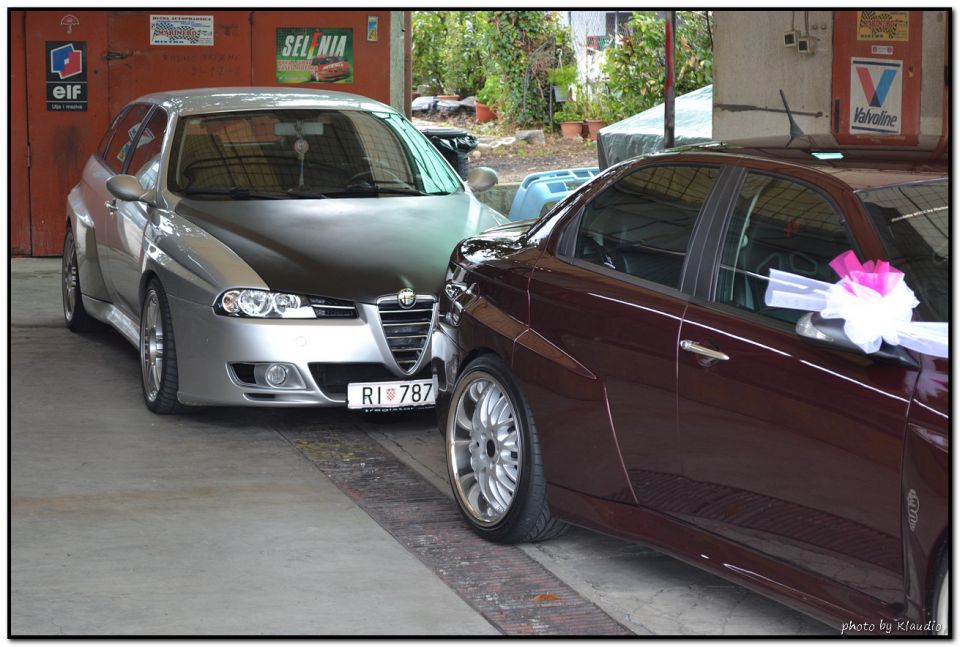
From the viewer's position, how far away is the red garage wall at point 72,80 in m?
11.8

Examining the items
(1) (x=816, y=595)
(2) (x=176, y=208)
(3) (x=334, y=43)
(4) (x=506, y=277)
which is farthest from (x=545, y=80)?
(1) (x=816, y=595)

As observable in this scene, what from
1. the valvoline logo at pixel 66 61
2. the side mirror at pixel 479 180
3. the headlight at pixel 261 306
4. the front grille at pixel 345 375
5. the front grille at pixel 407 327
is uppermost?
the valvoline logo at pixel 66 61

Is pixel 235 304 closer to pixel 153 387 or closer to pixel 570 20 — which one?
pixel 153 387

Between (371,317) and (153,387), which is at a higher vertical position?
(371,317)

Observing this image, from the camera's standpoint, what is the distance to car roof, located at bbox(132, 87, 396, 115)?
7719 millimetres

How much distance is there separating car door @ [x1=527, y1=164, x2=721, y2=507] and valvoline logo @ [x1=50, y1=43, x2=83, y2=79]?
8.19 m

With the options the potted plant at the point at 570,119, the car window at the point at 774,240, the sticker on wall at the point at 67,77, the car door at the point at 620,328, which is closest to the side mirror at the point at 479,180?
the car door at the point at 620,328

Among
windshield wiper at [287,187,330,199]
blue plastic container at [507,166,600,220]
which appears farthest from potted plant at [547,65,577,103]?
windshield wiper at [287,187,330,199]

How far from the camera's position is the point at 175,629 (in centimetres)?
421

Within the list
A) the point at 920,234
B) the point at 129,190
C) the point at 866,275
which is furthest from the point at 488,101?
the point at 866,275

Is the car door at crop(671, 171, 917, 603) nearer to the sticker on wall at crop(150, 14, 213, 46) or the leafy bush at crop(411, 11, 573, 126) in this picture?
the sticker on wall at crop(150, 14, 213, 46)

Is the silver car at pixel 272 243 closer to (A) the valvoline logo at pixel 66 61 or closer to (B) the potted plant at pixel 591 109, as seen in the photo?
(A) the valvoline logo at pixel 66 61

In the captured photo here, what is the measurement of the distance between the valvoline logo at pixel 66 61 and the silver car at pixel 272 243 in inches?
138

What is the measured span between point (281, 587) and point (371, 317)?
2030 millimetres
